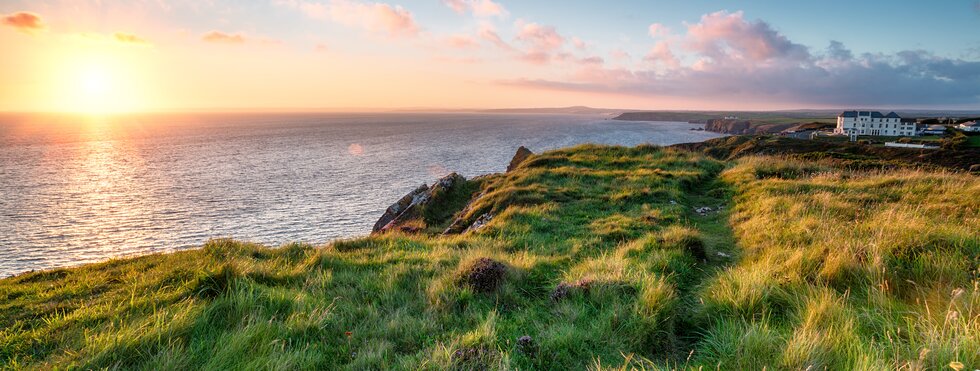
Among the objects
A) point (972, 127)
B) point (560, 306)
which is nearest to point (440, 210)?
point (560, 306)

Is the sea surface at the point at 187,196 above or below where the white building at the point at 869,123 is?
below

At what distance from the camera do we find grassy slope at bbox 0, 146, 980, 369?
458 cm

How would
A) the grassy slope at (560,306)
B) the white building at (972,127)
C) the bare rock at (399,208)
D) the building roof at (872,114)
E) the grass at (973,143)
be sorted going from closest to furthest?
the grassy slope at (560,306) < the bare rock at (399,208) < the grass at (973,143) < the white building at (972,127) < the building roof at (872,114)

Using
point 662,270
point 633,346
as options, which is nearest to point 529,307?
point 633,346

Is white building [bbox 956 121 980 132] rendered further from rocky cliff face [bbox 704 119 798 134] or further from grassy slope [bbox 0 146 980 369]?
grassy slope [bbox 0 146 980 369]

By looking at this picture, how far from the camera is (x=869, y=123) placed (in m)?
117

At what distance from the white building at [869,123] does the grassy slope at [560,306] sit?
136 metres

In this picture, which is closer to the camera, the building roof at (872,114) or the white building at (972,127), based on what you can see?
the white building at (972,127)

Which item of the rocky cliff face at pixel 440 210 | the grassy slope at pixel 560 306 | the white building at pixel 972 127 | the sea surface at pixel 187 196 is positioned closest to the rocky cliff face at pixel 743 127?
the white building at pixel 972 127

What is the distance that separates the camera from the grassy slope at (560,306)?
4578mm

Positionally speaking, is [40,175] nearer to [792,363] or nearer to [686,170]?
[686,170]

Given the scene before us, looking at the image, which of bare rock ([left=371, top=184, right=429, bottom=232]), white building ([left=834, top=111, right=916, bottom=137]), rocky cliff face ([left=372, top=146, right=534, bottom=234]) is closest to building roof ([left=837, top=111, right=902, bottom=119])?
white building ([left=834, top=111, right=916, bottom=137])

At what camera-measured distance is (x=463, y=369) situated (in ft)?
14.8

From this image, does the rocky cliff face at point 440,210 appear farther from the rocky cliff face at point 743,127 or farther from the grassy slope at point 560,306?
the rocky cliff face at point 743,127
